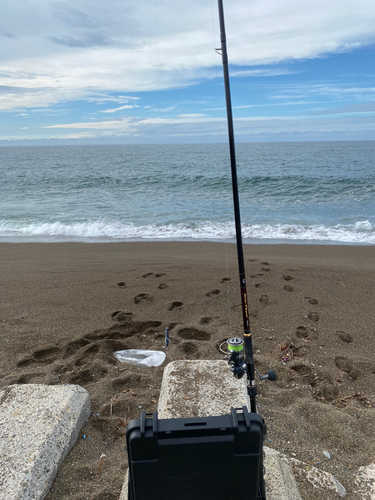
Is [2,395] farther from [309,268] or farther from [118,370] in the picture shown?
[309,268]

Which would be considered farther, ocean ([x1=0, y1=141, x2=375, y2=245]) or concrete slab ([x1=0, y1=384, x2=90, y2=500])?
ocean ([x1=0, y1=141, x2=375, y2=245])

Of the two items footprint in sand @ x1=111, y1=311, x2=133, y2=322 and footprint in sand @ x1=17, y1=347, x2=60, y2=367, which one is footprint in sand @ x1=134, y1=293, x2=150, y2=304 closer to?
footprint in sand @ x1=111, y1=311, x2=133, y2=322

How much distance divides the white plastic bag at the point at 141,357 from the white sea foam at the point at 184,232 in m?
5.69

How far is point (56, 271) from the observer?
5.92m

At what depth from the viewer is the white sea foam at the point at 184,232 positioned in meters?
9.09

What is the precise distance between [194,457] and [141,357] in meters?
2.05

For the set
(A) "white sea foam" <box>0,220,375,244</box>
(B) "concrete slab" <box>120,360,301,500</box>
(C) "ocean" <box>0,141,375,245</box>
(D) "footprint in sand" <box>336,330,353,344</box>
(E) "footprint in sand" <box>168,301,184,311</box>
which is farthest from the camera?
(C) "ocean" <box>0,141,375,245</box>

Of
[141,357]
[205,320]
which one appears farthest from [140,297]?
[141,357]

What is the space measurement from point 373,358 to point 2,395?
310 cm

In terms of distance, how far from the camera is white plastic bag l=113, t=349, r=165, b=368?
10.9 feet

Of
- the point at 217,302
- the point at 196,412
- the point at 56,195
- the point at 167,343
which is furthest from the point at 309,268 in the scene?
the point at 56,195

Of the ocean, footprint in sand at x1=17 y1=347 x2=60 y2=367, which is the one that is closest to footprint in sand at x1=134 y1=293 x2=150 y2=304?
footprint in sand at x1=17 y1=347 x2=60 y2=367

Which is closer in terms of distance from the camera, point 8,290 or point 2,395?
point 2,395

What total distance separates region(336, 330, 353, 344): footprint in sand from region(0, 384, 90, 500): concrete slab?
255 cm
